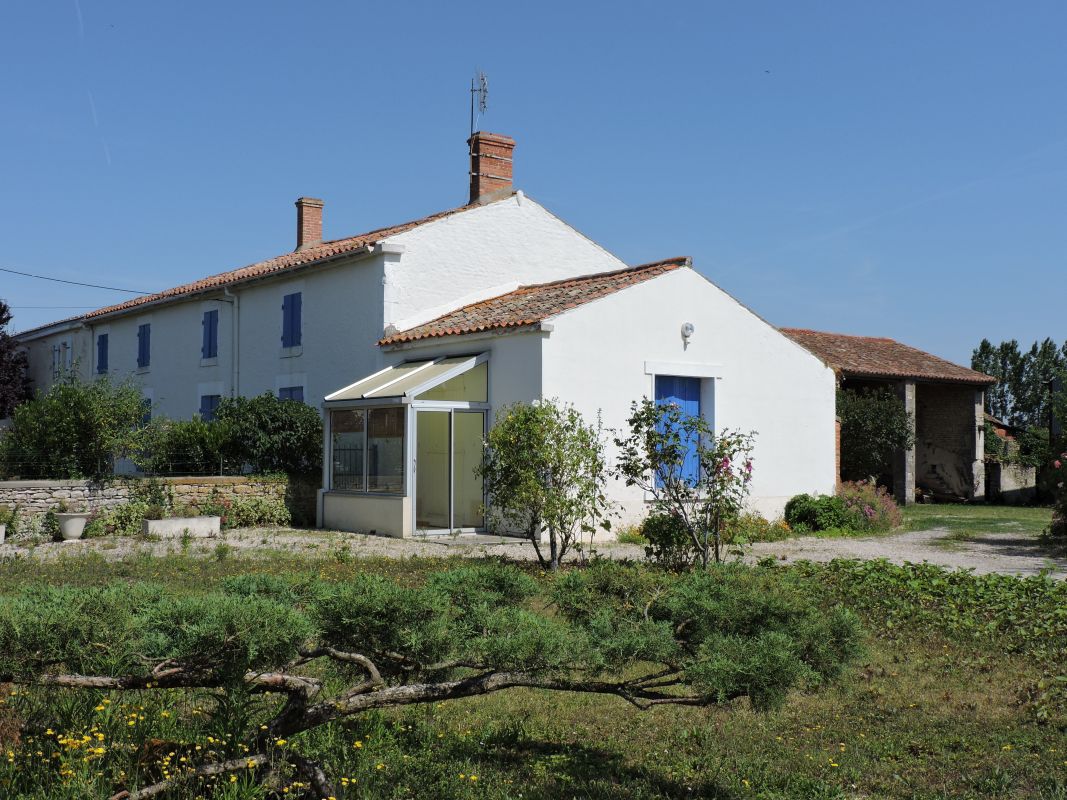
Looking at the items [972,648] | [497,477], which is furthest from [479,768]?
[497,477]

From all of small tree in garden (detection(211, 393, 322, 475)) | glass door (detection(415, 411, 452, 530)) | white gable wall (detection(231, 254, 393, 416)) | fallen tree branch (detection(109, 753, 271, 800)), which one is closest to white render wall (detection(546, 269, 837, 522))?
glass door (detection(415, 411, 452, 530))

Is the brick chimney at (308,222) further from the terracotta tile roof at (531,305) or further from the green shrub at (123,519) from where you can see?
the green shrub at (123,519)

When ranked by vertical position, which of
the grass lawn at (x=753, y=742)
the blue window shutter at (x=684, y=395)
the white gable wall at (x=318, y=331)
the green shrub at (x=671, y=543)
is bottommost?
the grass lawn at (x=753, y=742)

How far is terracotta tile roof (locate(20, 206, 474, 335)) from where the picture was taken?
1975cm

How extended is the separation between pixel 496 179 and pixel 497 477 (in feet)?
36.2

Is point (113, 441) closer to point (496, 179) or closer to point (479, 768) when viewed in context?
point (496, 179)

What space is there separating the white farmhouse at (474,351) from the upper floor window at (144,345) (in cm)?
314

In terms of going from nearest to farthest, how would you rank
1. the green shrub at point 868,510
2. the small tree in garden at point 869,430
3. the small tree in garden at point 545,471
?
the small tree in garden at point 545,471 → the green shrub at point 868,510 → the small tree in garden at point 869,430

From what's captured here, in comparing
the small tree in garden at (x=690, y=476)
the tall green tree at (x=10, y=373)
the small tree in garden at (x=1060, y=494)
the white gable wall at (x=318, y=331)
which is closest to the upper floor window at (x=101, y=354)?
the tall green tree at (x=10, y=373)

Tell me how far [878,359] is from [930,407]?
335 centimetres

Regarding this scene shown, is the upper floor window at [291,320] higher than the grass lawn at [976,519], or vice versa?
the upper floor window at [291,320]

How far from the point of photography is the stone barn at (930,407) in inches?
1037

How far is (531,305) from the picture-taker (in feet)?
56.7

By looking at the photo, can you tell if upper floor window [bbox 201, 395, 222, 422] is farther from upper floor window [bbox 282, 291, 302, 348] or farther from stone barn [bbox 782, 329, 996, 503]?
stone barn [bbox 782, 329, 996, 503]
